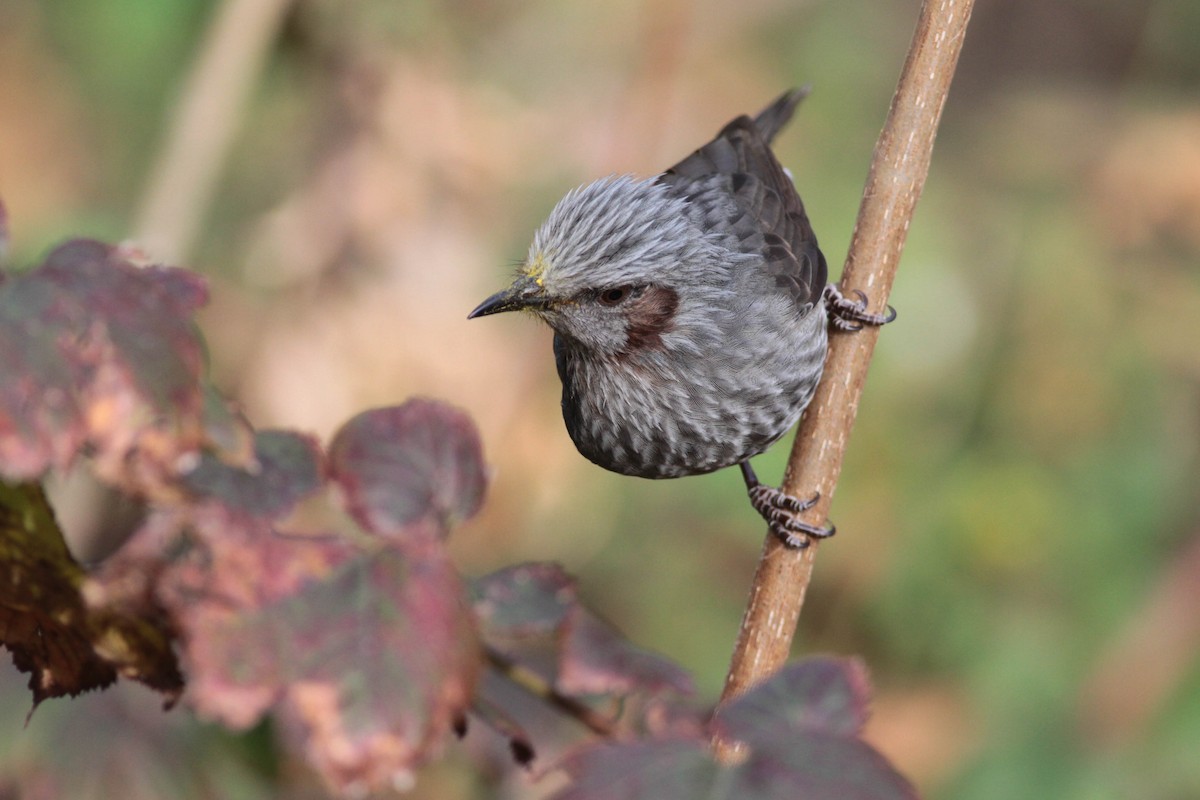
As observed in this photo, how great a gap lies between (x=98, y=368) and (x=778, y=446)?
382 centimetres

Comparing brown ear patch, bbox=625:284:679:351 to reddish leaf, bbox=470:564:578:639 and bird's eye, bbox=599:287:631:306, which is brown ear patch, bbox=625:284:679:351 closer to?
bird's eye, bbox=599:287:631:306

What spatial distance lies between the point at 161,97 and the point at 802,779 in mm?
5165

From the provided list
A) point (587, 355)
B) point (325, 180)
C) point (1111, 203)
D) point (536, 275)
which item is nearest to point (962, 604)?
point (1111, 203)

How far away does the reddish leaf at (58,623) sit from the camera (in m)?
1.14

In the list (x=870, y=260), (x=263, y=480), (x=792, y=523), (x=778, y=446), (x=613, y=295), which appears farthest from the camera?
(x=778, y=446)

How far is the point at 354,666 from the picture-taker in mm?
1040

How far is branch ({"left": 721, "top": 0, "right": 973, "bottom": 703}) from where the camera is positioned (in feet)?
6.66

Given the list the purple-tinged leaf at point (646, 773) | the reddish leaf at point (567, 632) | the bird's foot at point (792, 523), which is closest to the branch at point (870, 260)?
the bird's foot at point (792, 523)

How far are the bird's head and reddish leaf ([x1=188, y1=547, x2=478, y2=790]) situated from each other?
166cm

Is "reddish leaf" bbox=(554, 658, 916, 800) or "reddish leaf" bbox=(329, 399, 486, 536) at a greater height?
"reddish leaf" bbox=(329, 399, 486, 536)

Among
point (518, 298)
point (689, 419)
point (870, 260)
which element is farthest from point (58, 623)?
point (689, 419)

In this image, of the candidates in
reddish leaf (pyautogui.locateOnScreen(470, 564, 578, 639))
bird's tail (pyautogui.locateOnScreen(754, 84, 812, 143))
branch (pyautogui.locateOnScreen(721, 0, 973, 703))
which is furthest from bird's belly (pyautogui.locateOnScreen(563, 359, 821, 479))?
reddish leaf (pyautogui.locateOnScreen(470, 564, 578, 639))

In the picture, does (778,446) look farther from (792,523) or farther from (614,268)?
(792,523)

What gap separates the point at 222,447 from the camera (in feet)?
3.51
